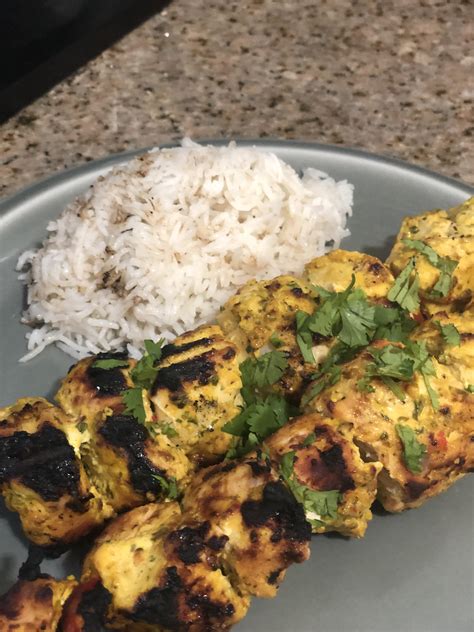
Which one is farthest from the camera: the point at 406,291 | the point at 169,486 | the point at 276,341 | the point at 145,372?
the point at 406,291

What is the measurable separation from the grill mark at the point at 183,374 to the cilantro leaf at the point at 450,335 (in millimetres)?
585

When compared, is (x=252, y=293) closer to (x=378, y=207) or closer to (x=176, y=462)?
(x=176, y=462)

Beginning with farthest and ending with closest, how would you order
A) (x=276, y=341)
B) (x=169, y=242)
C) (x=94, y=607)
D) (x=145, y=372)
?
(x=169, y=242) < (x=276, y=341) < (x=145, y=372) < (x=94, y=607)

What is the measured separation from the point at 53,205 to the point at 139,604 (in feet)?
5.17

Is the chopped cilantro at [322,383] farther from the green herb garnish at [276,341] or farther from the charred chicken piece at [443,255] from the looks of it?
the charred chicken piece at [443,255]

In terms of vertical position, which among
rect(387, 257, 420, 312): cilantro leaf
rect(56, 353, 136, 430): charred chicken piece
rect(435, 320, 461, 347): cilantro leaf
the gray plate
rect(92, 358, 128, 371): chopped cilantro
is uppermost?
rect(435, 320, 461, 347): cilantro leaf

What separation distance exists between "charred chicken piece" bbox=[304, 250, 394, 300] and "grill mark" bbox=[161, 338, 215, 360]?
1.37 ft

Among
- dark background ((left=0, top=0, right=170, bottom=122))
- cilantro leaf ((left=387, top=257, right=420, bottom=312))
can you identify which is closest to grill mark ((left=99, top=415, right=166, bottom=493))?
cilantro leaf ((left=387, top=257, right=420, bottom=312))

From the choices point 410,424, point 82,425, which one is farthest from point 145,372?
point 410,424

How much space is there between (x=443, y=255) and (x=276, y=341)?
566mm

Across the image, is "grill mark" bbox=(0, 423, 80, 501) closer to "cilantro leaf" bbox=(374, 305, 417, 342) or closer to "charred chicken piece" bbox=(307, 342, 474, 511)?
"charred chicken piece" bbox=(307, 342, 474, 511)

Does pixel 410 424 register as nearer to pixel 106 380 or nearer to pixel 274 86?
pixel 106 380

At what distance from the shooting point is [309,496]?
5.23 feet

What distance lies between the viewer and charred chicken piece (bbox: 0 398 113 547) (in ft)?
5.33
